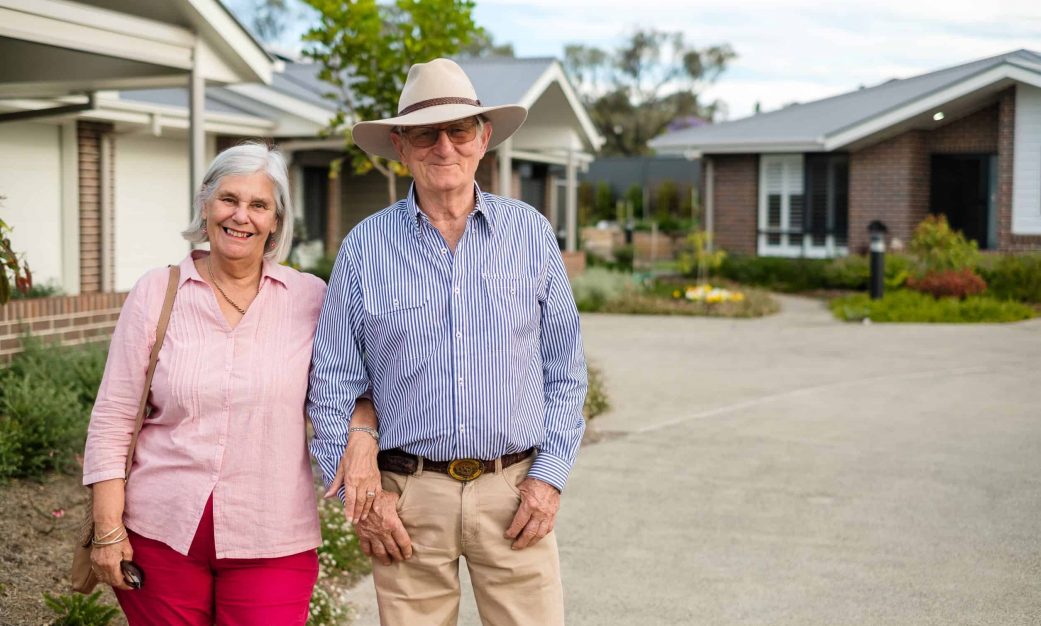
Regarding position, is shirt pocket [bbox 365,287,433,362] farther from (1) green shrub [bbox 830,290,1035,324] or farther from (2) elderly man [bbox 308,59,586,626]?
(1) green shrub [bbox 830,290,1035,324]

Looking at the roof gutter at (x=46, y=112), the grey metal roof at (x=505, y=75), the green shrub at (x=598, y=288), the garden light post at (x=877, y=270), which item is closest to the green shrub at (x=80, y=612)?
the roof gutter at (x=46, y=112)

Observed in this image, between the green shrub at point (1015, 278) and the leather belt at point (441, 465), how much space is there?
15.9m

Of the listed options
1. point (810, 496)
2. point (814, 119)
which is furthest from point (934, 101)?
point (810, 496)

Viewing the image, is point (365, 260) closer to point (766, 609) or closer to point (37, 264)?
point (766, 609)

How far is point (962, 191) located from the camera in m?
23.8

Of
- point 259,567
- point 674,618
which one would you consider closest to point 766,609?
point 674,618

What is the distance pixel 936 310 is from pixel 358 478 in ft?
47.5

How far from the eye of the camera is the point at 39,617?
4258mm

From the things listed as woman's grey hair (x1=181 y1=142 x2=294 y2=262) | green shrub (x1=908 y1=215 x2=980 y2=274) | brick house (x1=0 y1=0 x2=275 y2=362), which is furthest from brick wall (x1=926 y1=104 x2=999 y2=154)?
woman's grey hair (x1=181 y1=142 x2=294 y2=262)

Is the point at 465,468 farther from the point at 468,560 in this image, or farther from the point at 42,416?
the point at 42,416

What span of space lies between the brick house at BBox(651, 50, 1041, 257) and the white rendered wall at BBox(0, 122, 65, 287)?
1404cm

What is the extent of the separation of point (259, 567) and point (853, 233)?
2174cm

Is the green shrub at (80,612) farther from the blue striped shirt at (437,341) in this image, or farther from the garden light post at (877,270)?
the garden light post at (877,270)

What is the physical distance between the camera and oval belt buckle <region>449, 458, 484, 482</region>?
293cm
